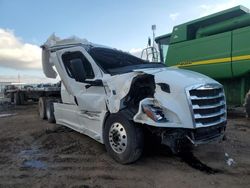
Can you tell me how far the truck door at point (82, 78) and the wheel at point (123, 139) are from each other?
0.50m

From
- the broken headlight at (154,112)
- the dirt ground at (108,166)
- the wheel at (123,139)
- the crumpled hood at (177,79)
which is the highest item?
the crumpled hood at (177,79)

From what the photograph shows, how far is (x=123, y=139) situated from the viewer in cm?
481

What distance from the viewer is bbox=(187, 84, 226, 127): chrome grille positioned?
177 inches

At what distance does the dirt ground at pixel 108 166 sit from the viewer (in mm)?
4168

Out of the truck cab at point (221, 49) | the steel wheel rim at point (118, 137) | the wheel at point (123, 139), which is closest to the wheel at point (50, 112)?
the wheel at point (123, 139)

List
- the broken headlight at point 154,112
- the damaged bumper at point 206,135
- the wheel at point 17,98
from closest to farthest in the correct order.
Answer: the broken headlight at point 154,112
the damaged bumper at point 206,135
the wheel at point 17,98

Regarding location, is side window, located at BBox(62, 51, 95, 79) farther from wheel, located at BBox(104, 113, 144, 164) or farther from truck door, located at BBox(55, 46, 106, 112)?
wheel, located at BBox(104, 113, 144, 164)

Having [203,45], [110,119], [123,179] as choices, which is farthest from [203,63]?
[123,179]

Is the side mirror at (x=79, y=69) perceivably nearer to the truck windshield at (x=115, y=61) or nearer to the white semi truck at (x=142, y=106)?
the white semi truck at (x=142, y=106)

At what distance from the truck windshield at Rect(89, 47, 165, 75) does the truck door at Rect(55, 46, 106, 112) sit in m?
0.18

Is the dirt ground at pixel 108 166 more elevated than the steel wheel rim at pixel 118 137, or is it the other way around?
the steel wheel rim at pixel 118 137

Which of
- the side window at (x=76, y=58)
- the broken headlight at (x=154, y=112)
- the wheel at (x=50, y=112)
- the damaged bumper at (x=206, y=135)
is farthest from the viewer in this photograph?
the wheel at (x=50, y=112)

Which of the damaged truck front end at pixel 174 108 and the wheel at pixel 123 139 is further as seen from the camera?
the wheel at pixel 123 139

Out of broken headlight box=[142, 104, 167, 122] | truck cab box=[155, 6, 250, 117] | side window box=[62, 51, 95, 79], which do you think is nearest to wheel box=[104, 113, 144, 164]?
broken headlight box=[142, 104, 167, 122]
